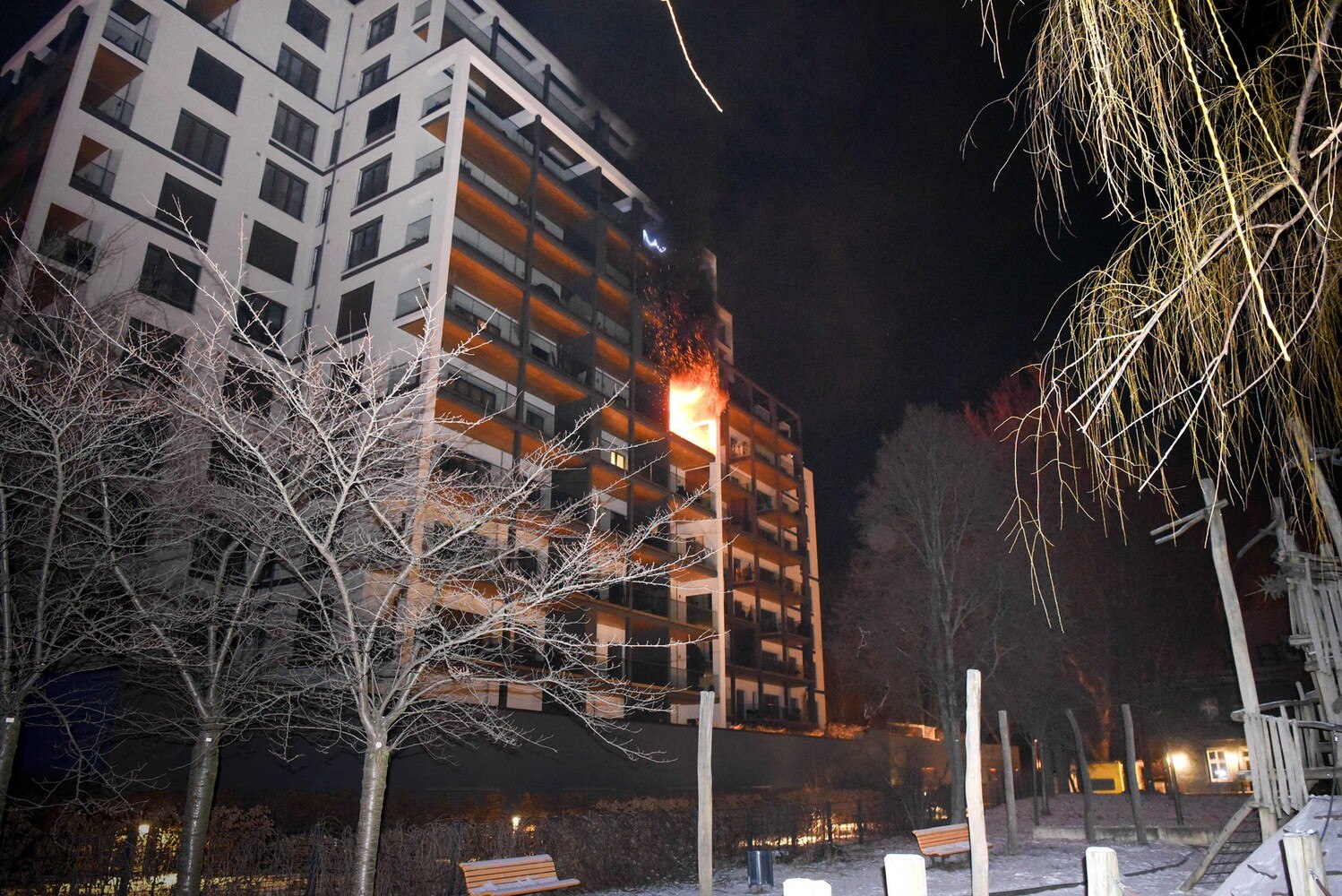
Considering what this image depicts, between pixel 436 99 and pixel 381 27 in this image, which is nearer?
pixel 436 99

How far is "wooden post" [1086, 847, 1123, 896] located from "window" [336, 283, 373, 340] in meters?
25.2

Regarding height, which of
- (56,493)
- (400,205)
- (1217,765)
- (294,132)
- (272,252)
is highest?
(294,132)

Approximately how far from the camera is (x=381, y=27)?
102ft

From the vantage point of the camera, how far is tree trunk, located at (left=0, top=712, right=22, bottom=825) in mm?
9328

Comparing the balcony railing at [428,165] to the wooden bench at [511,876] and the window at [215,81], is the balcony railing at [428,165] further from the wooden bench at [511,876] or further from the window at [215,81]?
the wooden bench at [511,876]

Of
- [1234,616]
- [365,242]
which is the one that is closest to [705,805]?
[1234,616]

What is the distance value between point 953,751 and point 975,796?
1385cm

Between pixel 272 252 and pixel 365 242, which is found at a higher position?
pixel 365 242

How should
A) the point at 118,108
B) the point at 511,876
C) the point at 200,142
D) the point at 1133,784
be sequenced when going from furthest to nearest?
the point at 200,142, the point at 118,108, the point at 1133,784, the point at 511,876

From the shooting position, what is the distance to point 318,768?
1708cm

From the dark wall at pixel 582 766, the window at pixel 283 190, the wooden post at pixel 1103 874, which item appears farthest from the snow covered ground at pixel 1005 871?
the window at pixel 283 190

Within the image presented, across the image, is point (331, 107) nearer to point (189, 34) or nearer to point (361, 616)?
point (189, 34)

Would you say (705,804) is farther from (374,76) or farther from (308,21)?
(308,21)

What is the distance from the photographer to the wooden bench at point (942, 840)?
15.2 metres
